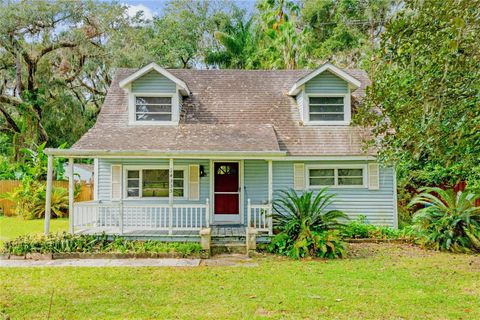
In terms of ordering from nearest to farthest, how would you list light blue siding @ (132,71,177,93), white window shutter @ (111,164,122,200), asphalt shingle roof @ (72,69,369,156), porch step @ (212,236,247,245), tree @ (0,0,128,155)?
1. porch step @ (212,236,247,245)
2. asphalt shingle roof @ (72,69,369,156)
3. white window shutter @ (111,164,122,200)
4. light blue siding @ (132,71,177,93)
5. tree @ (0,0,128,155)

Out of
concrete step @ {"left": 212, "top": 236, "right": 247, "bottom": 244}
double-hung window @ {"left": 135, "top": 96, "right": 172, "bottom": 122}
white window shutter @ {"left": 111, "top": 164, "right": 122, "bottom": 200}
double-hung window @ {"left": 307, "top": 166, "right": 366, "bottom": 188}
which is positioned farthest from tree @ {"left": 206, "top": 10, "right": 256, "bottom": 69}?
concrete step @ {"left": 212, "top": 236, "right": 247, "bottom": 244}

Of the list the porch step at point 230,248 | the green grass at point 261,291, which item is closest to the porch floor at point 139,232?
the porch step at point 230,248

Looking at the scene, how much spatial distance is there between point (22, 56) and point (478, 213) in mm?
22783

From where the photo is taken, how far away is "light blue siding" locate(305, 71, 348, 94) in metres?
13.3

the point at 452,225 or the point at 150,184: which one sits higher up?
the point at 150,184

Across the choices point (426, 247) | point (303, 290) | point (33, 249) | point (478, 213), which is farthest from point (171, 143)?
point (478, 213)

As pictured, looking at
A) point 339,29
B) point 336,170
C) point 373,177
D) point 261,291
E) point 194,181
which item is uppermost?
point 339,29

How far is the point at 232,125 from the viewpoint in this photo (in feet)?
42.4

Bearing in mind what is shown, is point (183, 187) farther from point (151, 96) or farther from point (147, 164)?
point (151, 96)

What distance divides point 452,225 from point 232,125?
7448 millimetres

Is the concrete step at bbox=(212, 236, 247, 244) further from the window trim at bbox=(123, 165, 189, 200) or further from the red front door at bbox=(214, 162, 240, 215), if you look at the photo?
the window trim at bbox=(123, 165, 189, 200)

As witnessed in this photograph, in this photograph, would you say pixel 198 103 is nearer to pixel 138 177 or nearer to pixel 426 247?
pixel 138 177

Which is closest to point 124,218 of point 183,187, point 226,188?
point 183,187

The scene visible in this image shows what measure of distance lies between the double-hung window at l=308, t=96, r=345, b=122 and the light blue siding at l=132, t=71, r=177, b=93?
5.12 m
